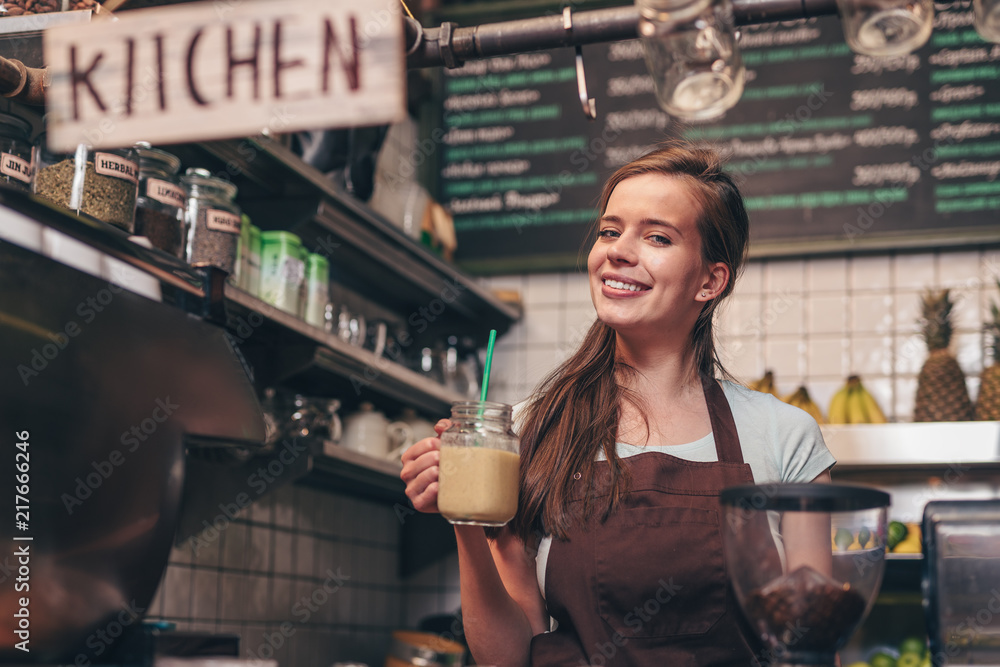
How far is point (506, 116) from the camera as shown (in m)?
3.60

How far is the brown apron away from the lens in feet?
4.69

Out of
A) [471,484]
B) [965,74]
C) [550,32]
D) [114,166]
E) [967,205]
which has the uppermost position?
[965,74]

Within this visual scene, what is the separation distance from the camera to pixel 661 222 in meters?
1.64

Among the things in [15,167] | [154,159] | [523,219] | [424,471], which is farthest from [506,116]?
[424,471]

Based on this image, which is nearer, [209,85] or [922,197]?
[209,85]

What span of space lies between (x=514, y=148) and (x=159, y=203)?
202cm

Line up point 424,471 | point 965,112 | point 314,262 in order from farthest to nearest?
1. point 965,112
2. point 314,262
3. point 424,471

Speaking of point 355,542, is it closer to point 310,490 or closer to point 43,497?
point 310,490

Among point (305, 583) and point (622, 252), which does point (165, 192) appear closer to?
point (622, 252)

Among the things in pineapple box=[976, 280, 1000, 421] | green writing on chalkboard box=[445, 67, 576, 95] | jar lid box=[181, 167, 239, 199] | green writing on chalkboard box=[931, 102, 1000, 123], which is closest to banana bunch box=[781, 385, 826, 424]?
pineapple box=[976, 280, 1000, 421]

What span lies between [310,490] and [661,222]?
65.3 inches

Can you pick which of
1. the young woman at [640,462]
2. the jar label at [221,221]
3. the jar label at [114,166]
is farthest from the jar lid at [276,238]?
the young woman at [640,462]

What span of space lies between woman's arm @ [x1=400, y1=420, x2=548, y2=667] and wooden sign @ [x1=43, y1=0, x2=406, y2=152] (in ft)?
Result: 1.38

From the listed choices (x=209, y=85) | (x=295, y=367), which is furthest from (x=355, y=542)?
(x=209, y=85)
